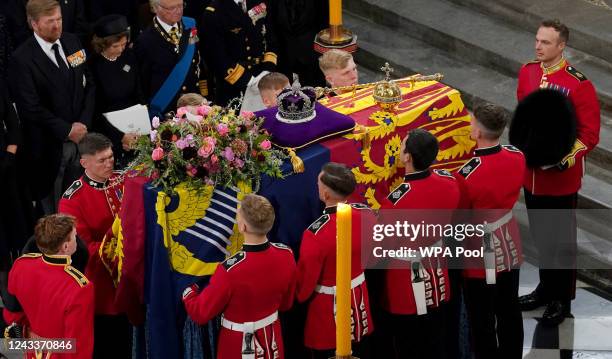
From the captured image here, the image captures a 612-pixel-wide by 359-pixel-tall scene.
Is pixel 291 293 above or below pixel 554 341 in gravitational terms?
above

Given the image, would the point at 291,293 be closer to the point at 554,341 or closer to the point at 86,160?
the point at 86,160

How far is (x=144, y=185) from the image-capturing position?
19.9 ft

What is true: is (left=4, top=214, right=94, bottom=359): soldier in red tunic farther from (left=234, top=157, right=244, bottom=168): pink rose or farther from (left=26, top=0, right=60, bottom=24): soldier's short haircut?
(left=26, top=0, right=60, bottom=24): soldier's short haircut

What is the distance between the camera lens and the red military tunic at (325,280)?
611cm

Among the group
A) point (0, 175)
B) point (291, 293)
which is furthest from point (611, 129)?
point (0, 175)

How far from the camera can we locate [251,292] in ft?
19.3

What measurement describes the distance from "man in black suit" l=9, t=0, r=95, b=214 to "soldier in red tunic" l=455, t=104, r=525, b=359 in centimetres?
268

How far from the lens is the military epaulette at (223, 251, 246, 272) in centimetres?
584

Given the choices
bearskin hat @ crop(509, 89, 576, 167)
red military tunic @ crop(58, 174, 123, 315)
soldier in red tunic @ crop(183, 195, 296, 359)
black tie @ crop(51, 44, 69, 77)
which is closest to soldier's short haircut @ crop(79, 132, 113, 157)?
red military tunic @ crop(58, 174, 123, 315)

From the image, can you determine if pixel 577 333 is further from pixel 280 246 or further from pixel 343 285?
pixel 343 285

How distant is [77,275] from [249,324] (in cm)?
87

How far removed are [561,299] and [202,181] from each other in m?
2.80

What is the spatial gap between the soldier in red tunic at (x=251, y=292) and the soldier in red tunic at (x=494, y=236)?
47.9 inches

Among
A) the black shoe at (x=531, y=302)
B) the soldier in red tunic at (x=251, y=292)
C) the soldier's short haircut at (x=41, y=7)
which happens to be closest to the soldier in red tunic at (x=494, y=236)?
the black shoe at (x=531, y=302)
